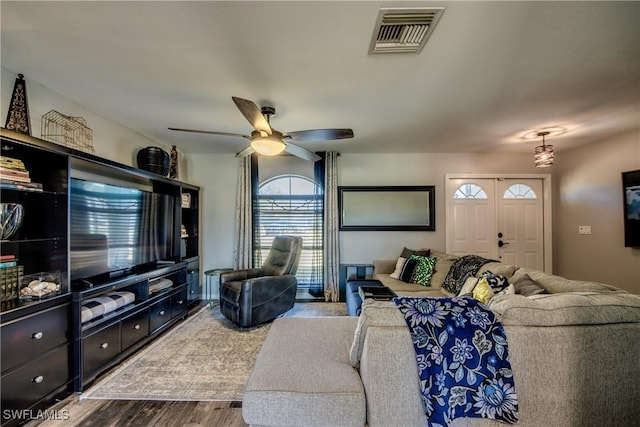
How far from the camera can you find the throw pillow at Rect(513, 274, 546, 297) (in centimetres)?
193

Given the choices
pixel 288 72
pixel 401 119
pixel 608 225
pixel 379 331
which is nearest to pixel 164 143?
pixel 288 72

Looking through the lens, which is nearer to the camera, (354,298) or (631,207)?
(354,298)

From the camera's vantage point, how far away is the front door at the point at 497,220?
4496mm

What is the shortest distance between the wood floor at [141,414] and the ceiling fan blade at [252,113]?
6.83 ft

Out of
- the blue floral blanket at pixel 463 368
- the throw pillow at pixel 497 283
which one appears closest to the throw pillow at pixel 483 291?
the throw pillow at pixel 497 283

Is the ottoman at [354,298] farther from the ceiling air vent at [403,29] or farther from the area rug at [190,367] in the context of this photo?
the ceiling air vent at [403,29]

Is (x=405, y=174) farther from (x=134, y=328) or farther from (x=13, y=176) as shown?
(x=13, y=176)

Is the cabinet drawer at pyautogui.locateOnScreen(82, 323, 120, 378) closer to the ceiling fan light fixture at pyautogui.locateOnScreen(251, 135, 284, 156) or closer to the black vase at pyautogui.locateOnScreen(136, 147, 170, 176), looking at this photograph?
the black vase at pyautogui.locateOnScreen(136, 147, 170, 176)

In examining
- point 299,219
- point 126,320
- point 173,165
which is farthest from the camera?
point 299,219

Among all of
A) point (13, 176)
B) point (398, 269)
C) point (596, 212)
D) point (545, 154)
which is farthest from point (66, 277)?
point (596, 212)

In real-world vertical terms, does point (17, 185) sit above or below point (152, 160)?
below

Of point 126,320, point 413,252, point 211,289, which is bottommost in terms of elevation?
point 211,289

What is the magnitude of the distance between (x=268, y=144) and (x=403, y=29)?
54.4 inches

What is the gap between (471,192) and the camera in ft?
14.9
